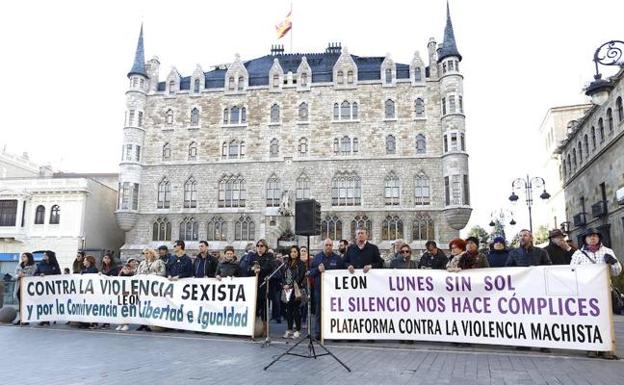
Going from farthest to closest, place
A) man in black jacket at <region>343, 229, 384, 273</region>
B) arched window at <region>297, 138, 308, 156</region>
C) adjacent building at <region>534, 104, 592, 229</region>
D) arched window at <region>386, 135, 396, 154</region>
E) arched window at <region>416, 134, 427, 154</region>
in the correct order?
1. adjacent building at <region>534, 104, 592, 229</region>
2. arched window at <region>297, 138, 308, 156</region>
3. arched window at <region>386, 135, 396, 154</region>
4. arched window at <region>416, 134, 427, 154</region>
5. man in black jacket at <region>343, 229, 384, 273</region>

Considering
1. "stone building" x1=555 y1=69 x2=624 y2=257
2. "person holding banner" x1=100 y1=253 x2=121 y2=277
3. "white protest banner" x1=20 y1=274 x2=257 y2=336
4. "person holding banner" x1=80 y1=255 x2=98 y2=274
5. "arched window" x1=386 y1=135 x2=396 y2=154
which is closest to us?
"white protest banner" x1=20 y1=274 x2=257 y2=336

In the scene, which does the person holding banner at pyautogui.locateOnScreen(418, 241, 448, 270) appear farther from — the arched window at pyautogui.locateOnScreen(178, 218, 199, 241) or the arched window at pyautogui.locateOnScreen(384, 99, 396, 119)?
the arched window at pyautogui.locateOnScreen(178, 218, 199, 241)

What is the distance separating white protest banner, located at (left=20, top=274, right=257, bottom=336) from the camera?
29.4 feet

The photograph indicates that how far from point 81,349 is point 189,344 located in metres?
1.77

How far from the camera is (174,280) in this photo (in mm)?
9711

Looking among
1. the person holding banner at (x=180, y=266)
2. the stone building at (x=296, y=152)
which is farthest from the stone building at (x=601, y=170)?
the person holding banner at (x=180, y=266)

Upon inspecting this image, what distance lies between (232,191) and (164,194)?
5.50 metres

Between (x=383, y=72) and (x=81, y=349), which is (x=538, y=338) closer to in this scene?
(x=81, y=349)

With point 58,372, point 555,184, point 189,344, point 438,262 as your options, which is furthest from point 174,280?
point 555,184

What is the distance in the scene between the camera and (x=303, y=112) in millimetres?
34281

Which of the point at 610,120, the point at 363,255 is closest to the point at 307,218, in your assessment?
the point at 363,255

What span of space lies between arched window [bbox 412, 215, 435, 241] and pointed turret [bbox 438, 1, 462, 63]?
11.8m

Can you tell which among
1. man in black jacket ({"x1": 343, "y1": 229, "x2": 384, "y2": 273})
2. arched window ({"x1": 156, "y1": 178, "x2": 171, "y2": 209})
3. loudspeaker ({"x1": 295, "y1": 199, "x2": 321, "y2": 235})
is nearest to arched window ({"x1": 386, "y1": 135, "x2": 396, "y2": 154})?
arched window ({"x1": 156, "y1": 178, "x2": 171, "y2": 209})

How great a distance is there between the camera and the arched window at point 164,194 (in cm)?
3447
